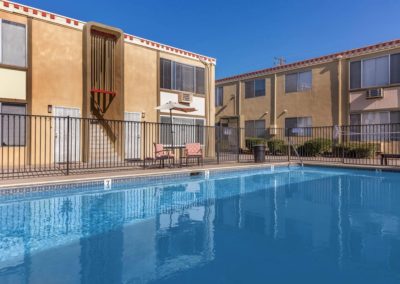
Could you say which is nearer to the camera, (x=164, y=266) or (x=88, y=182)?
(x=164, y=266)

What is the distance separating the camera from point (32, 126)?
422 inches

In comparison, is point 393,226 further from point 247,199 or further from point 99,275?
point 99,275

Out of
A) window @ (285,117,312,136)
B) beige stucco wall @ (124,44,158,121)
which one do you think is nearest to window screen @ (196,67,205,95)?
beige stucco wall @ (124,44,158,121)

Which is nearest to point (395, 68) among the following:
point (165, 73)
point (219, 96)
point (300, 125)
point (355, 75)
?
point (355, 75)

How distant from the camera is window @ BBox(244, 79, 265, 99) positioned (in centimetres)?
2212

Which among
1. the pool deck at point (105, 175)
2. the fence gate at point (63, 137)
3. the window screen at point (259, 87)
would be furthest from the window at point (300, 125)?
the fence gate at point (63, 137)

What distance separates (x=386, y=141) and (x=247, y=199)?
41.4 feet

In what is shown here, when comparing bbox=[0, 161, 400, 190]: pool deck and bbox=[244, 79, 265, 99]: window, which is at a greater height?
bbox=[244, 79, 265, 99]: window

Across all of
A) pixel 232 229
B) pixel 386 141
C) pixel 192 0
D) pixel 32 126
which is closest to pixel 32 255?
pixel 232 229

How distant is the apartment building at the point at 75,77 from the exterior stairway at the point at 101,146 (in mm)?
63

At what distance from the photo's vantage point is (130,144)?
44.1ft

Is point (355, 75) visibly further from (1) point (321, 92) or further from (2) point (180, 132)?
(2) point (180, 132)

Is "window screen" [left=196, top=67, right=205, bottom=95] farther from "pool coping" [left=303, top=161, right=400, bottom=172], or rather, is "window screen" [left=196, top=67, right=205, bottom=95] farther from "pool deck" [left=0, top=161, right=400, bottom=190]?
"pool coping" [left=303, top=161, right=400, bottom=172]

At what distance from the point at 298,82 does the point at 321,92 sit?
182 cm
